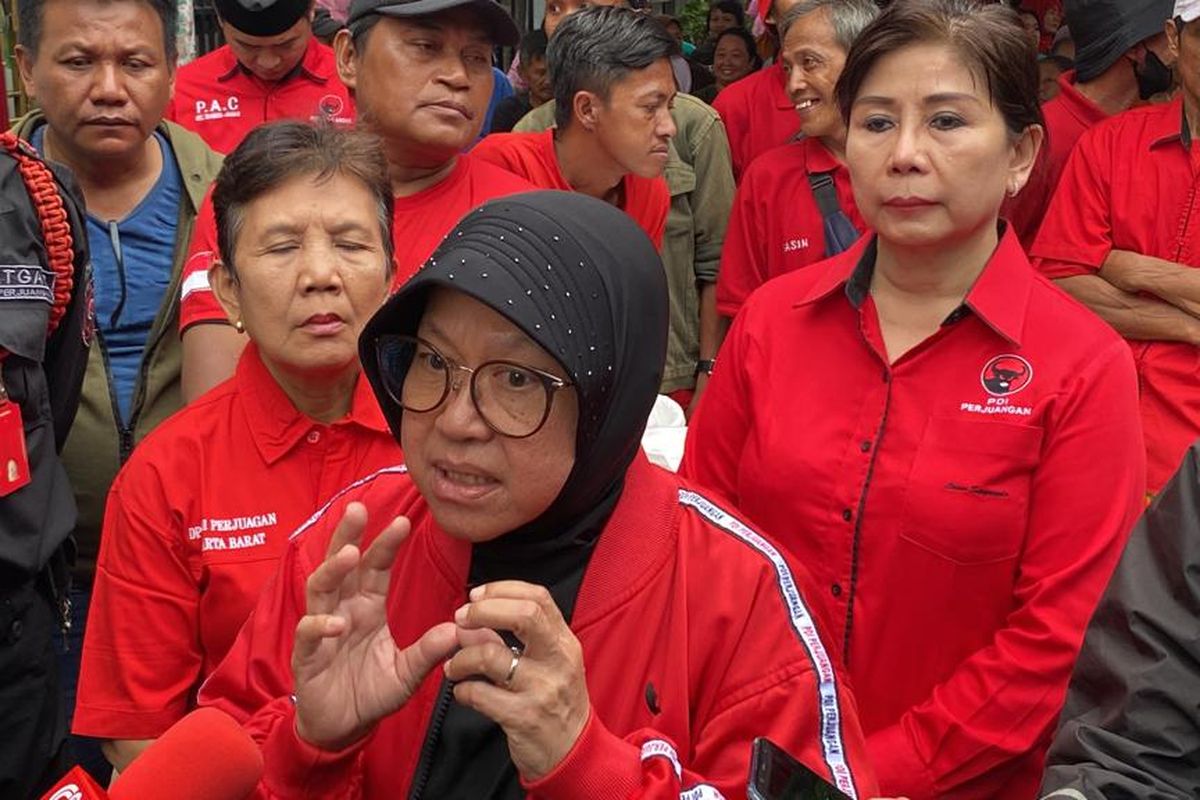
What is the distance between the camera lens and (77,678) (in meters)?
3.65

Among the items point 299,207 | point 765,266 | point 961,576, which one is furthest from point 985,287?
point 765,266

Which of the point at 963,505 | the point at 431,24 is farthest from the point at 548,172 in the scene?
the point at 963,505

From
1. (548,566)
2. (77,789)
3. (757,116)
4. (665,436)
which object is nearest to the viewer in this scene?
(77,789)

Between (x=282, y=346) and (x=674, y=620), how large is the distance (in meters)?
1.26

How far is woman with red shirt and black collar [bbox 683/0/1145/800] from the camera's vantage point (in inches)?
110

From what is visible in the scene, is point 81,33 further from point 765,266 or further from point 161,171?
point 765,266

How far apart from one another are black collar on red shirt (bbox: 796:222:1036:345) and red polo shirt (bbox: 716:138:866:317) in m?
1.60

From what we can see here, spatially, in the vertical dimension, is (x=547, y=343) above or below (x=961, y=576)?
above

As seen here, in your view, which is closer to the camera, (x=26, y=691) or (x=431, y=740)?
(x=431, y=740)

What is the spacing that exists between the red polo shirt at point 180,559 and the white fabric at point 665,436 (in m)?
0.92

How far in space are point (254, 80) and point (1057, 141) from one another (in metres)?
2.94

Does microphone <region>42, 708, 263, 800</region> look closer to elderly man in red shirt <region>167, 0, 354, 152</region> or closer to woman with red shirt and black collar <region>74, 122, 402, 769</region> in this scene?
woman with red shirt and black collar <region>74, 122, 402, 769</region>

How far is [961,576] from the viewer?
2.85 metres

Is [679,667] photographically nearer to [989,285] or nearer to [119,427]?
[989,285]
